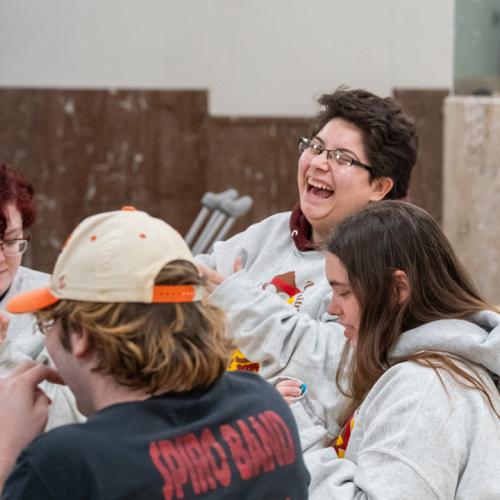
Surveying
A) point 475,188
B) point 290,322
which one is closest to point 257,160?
point 475,188

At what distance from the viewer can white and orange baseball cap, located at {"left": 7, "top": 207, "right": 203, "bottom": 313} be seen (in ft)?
5.74

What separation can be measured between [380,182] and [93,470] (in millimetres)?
1795

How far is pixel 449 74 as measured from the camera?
688cm

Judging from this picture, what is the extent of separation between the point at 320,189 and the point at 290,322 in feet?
1.80

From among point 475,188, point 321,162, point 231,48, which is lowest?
point 475,188

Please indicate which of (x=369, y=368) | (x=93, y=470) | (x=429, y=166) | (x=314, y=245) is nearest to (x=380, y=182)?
(x=314, y=245)

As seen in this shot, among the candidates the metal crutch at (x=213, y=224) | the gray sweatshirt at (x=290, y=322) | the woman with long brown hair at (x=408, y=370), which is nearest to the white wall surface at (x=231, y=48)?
the metal crutch at (x=213, y=224)

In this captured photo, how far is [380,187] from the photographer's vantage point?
3.29 m

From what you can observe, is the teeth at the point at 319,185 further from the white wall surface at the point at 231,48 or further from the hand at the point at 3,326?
the white wall surface at the point at 231,48

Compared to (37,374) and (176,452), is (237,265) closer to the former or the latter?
(37,374)

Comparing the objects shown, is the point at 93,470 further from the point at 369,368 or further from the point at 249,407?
the point at 369,368

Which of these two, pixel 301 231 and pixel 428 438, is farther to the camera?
pixel 301 231

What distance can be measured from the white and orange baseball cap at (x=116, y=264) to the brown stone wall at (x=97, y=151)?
16.7 ft

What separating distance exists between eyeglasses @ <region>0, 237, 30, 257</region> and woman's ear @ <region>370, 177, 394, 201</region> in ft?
3.30
